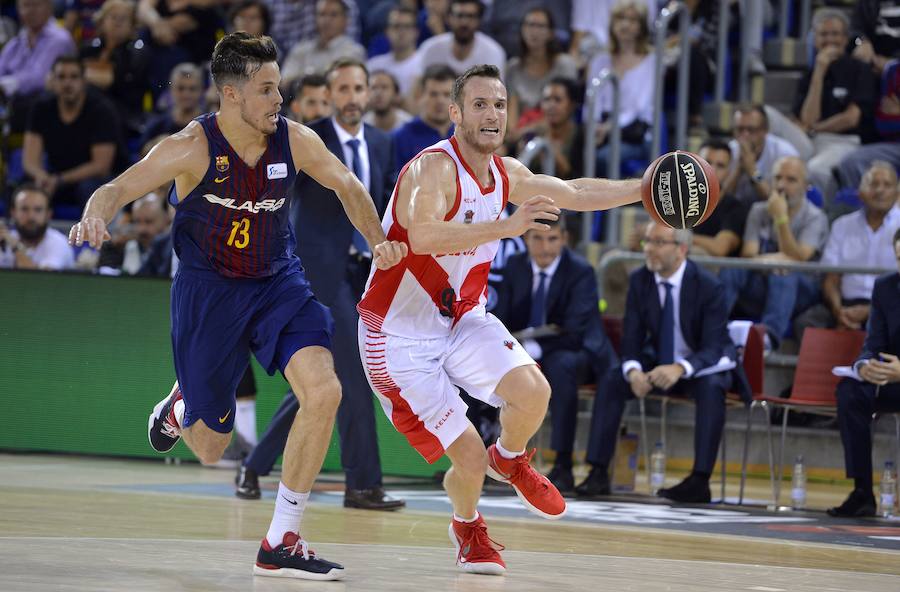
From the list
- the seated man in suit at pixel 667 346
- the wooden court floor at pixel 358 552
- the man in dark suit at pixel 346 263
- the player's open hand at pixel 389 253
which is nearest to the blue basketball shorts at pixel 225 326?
the player's open hand at pixel 389 253

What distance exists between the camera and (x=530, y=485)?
633cm

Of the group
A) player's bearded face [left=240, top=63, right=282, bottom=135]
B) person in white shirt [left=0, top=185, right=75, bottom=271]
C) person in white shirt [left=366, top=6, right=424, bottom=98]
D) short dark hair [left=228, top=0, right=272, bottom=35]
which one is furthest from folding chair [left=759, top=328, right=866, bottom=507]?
short dark hair [left=228, top=0, right=272, bottom=35]

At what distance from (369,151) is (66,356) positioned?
3288mm

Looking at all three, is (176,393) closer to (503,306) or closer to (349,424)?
(349,424)

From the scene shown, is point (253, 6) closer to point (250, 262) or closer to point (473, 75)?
point (473, 75)

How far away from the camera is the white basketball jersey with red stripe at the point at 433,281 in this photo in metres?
6.33

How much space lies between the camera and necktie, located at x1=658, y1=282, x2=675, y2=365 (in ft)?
32.4

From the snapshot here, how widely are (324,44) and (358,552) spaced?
8.53 m

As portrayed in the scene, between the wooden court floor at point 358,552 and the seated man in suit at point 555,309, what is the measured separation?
2.05 meters

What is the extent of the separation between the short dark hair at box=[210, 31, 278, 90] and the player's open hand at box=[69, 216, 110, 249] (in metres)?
1.00

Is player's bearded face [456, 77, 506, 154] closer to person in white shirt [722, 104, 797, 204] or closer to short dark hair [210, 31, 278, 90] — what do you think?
short dark hair [210, 31, 278, 90]

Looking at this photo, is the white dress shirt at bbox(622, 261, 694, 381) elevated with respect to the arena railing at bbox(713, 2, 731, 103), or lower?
lower

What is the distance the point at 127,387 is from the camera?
1065cm

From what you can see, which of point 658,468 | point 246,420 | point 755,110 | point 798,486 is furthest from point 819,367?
point 246,420
